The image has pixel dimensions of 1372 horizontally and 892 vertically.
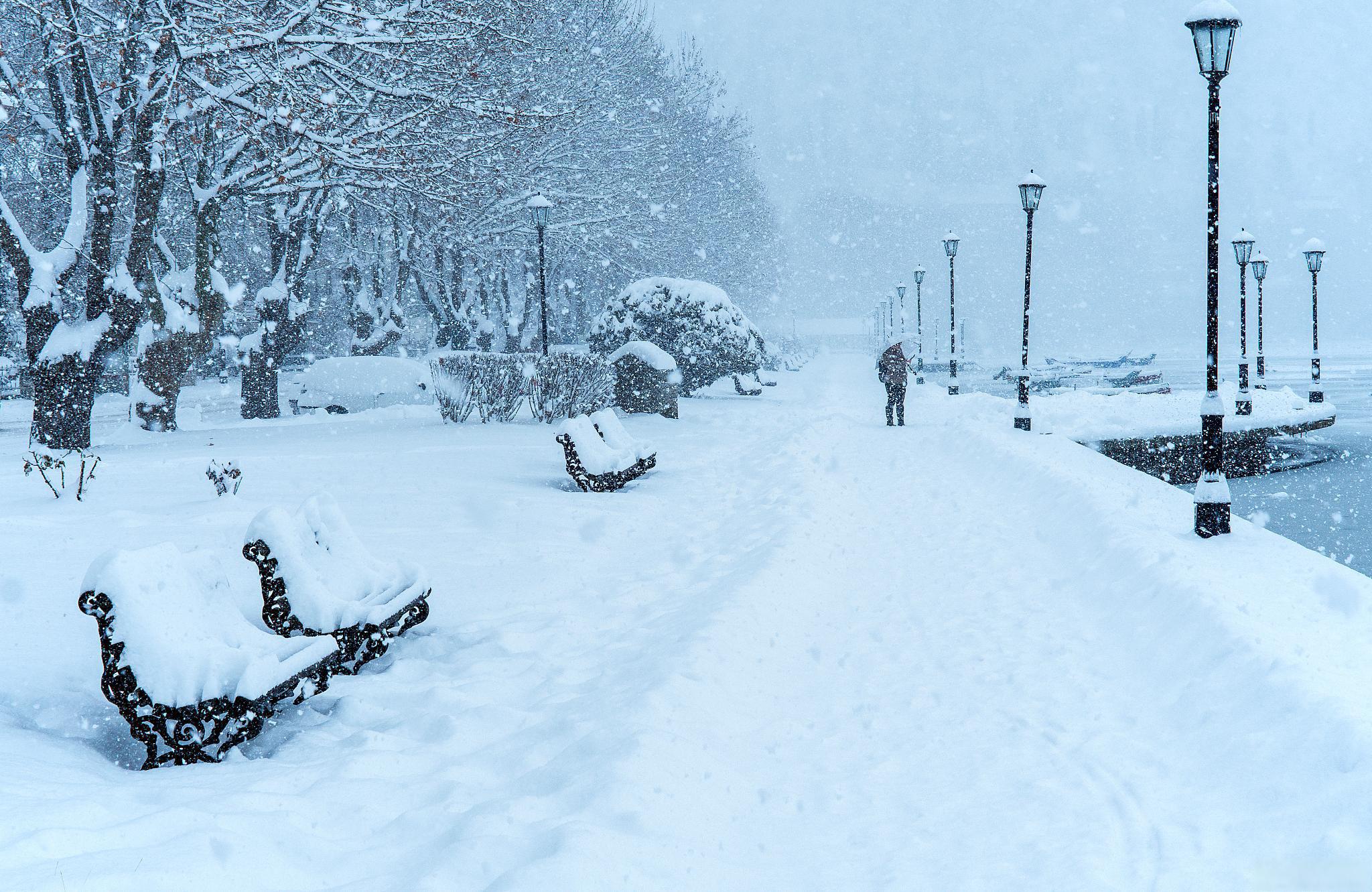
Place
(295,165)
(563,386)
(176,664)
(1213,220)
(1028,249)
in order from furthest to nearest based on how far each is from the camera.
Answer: (1028,249), (563,386), (295,165), (1213,220), (176,664)

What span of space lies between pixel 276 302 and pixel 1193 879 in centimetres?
2015

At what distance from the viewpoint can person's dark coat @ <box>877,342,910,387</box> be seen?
2025cm

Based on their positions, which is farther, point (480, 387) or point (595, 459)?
point (480, 387)

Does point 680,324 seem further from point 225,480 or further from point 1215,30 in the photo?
point 1215,30

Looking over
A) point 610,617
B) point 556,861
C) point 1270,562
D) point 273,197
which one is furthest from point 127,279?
point 1270,562

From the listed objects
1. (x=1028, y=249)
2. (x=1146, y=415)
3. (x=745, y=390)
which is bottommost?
(x=1146, y=415)

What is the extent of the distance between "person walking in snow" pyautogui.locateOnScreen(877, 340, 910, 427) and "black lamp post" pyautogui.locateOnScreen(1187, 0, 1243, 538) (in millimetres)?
11086

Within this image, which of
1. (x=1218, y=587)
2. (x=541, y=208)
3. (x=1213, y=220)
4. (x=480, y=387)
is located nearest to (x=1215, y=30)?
(x=1213, y=220)

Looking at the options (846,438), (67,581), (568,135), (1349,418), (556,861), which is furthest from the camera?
(1349,418)

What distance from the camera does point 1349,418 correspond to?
104 ft

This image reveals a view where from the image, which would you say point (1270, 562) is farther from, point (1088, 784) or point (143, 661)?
point (143, 661)

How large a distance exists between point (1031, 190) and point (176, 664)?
19.2 m

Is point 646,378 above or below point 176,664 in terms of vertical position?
above

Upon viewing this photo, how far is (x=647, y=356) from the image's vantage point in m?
20.7
